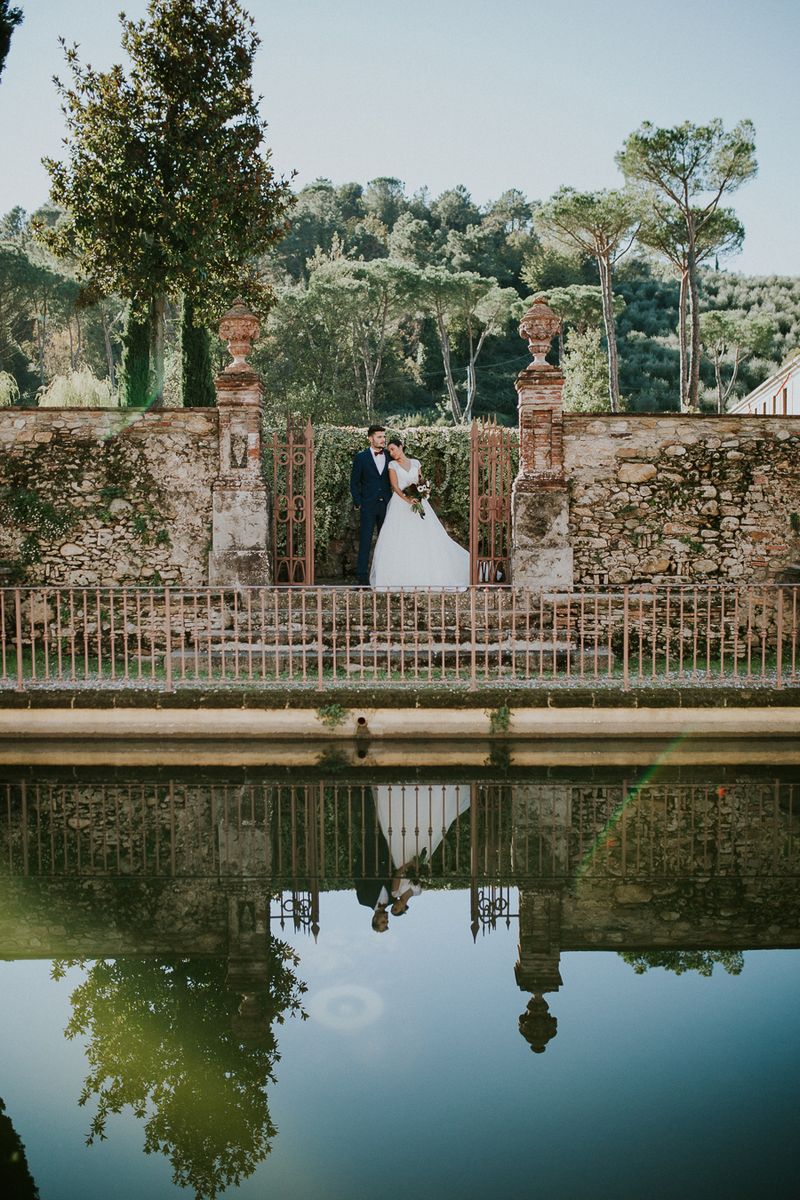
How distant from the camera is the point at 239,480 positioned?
35.9 ft

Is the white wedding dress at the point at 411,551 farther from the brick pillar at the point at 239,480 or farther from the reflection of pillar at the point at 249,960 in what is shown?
the reflection of pillar at the point at 249,960

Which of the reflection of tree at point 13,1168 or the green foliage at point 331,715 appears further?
the green foliage at point 331,715

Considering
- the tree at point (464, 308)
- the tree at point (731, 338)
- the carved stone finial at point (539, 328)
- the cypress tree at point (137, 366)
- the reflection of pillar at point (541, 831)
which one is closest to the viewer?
the reflection of pillar at point (541, 831)

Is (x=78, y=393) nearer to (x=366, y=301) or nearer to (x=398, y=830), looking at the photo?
(x=398, y=830)

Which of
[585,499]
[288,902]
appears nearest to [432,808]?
[288,902]

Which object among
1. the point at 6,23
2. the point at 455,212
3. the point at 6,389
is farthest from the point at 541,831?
the point at 455,212

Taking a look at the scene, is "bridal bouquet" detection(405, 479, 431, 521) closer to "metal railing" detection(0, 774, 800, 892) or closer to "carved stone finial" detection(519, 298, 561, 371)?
"carved stone finial" detection(519, 298, 561, 371)

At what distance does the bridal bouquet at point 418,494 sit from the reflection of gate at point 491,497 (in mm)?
550

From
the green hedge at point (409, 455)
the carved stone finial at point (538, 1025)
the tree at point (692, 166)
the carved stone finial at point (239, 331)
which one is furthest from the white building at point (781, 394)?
the carved stone finial at point (538, 1025)

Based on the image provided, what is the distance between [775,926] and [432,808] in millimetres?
2341

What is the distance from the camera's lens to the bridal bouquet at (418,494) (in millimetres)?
10906

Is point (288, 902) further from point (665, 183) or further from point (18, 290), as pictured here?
point (18, 290)

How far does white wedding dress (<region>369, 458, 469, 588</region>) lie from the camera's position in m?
10.8

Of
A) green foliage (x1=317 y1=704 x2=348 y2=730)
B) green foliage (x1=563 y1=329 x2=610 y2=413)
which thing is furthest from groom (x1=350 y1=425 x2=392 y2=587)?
green foliage (x1=563 y1=329 x2=610 y2=413)
